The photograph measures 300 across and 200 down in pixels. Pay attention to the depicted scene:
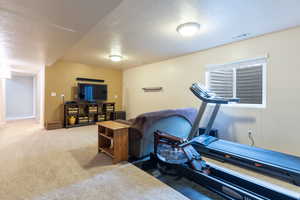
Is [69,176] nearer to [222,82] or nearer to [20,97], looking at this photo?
[222,82]

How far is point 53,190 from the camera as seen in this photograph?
1777mm

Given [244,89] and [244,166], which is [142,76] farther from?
[244,166]

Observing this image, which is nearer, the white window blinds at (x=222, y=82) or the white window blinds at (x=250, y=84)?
the white window blinds at (x=250, y=84)

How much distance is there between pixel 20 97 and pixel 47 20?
7503 mm

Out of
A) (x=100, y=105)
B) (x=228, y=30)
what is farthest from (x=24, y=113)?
(x=228, y=30)

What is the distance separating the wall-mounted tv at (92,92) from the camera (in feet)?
18.0

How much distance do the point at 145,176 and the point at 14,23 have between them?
2.78 metres

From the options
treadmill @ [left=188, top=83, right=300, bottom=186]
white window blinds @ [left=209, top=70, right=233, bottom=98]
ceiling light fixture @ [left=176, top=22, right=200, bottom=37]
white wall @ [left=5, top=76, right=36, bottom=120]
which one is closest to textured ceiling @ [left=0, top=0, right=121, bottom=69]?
ceiling light fixture @ [left=176, top=22, right=200, bottom=37]

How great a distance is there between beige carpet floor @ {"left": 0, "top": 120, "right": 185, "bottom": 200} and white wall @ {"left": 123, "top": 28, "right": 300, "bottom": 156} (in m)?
2.41

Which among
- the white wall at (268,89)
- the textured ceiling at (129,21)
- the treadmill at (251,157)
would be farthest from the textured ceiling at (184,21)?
the treadmill at (251,157)

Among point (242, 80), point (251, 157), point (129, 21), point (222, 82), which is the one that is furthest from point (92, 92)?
point (251, 157)

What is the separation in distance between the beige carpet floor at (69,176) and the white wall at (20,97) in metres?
→ 5.21

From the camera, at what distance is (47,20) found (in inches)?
74.2

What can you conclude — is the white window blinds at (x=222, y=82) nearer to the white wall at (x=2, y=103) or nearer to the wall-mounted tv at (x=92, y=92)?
the wall-mounted tv at (x=92, y=92)
